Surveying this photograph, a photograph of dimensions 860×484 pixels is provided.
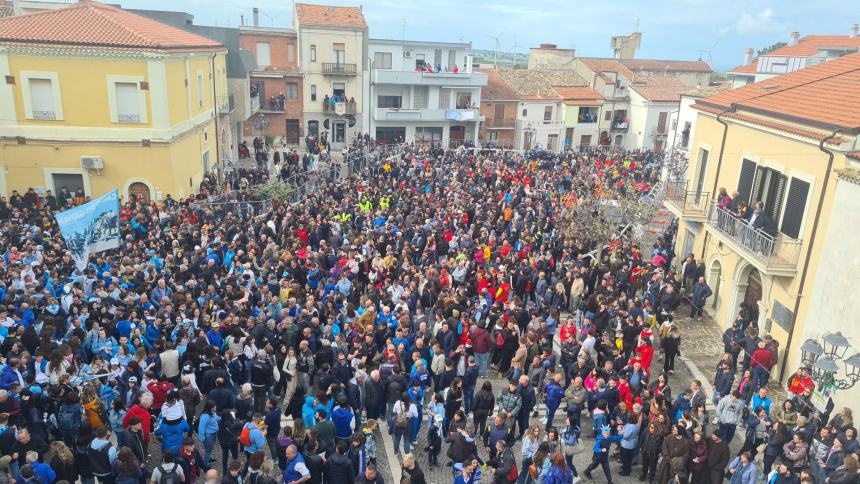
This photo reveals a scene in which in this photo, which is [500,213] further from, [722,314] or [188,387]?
[188,387]

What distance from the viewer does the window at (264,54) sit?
151 ft

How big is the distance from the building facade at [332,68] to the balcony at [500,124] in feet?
35.0

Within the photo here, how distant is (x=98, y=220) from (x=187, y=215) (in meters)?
6.14

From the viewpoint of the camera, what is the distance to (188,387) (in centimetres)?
1016

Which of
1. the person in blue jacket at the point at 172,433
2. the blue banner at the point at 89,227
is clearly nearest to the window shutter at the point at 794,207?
the person in blue jacket at the point at 172,433

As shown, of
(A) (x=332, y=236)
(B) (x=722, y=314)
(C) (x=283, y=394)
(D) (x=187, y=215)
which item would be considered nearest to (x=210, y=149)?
(D) (x=187, y=215)

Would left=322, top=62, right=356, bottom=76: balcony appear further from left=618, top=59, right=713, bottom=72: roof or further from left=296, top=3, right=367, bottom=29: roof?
left=618, top=59, right=713, bottom=72: roof

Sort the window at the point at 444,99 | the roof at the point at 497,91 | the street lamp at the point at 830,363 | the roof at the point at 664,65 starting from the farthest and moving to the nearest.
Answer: the roof at the point at 664,65
the roof at the point at 497,91
the window at the point at 444,99
the street lamp at the point at 830,363

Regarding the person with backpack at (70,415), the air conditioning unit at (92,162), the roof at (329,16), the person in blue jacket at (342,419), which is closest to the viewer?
the person with backpack at (70,415)

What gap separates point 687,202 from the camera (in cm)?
2105

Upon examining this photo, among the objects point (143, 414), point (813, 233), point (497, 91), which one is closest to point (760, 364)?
point (813, 233)

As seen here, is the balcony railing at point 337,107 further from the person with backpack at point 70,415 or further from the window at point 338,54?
the person with backpack at point 70,415

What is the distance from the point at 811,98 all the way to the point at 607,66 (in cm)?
4492

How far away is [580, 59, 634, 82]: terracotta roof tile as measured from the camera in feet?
189
